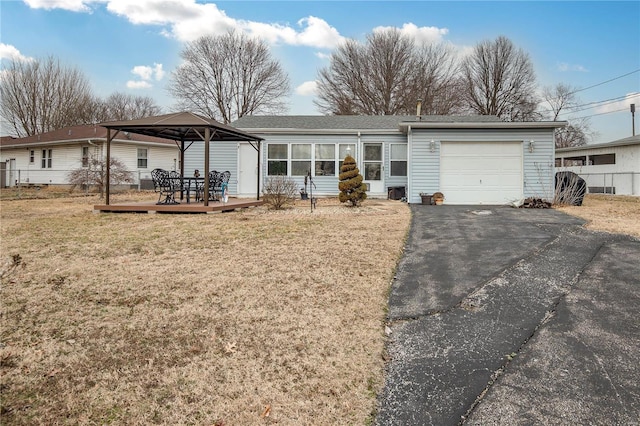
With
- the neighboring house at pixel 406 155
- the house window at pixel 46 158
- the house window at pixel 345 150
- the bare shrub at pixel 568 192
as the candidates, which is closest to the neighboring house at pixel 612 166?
the neighboring house at pixel 406 155

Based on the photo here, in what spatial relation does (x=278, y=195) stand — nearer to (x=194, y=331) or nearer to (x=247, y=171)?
(x=247, y=171)

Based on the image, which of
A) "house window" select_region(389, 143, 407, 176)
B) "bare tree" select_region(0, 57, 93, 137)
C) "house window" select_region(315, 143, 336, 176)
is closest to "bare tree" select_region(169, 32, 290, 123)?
"bare tree" select_region(0, 57, 93, 137)

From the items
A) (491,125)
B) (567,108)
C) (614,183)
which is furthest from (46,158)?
(567,108)

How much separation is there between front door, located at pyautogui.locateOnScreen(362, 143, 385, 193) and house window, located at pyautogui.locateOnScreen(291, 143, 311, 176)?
2.21 meters

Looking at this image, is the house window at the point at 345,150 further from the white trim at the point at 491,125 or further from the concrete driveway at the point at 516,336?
the concrete driveway at the point at 516,336

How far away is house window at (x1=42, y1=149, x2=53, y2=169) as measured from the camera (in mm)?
23719

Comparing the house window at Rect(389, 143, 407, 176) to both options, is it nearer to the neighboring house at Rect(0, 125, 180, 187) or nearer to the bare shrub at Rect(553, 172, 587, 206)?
the bare shrub at Rect(553, 172, 587, 206)

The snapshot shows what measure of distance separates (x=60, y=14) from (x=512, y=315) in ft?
51.3

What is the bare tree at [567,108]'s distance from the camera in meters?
35.3

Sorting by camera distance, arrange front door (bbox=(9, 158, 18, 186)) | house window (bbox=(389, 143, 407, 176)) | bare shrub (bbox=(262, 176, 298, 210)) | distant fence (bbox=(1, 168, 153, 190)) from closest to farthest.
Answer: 1. bare shrub (bbox=(262, 176, 298, 210))
2. house window (bbox=(389, 143, 407, 176))
3. distant fence (bbox=(1, 168, 153, 190))
4. front door (bbox=(9, 158, 18, 186))

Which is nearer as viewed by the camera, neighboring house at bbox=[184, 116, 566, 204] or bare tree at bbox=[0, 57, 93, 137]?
neighboring house at bbox=[184, 116, 566, 204]

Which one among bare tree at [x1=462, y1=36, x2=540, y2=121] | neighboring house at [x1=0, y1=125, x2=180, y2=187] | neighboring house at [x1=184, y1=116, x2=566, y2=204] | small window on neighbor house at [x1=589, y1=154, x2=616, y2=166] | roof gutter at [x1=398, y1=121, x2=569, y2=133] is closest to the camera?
roof gutter at [x1=398, y1=121, x2=569, y2=133]

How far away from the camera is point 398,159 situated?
1511cm

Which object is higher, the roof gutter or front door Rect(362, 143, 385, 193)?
the roof gutter
